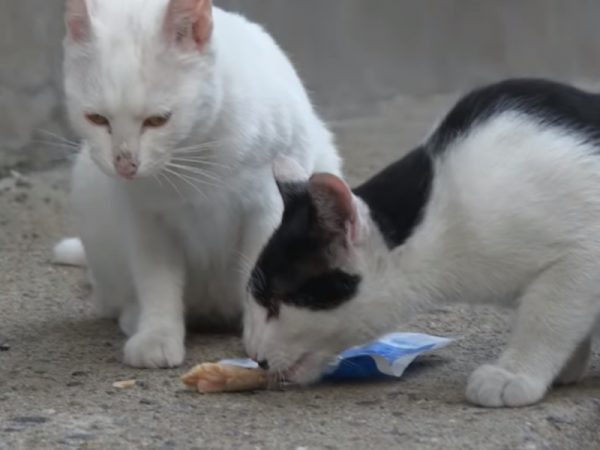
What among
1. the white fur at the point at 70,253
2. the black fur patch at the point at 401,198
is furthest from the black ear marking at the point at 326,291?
the white fur at the point at 70,253

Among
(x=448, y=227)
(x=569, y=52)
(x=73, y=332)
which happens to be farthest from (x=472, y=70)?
(x=448, y=227)

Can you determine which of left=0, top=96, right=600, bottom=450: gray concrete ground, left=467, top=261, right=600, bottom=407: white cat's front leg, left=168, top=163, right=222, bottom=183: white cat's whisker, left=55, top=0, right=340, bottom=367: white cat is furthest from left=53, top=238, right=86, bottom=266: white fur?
left=467, top=261, right=600, bottom=407: white cat's front leg

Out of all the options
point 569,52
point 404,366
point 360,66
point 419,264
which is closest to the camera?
point 419,264

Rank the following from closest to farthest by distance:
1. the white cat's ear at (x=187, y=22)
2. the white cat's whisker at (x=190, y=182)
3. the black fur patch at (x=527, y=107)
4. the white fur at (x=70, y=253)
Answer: the black fur patch at (x=527, y=107) → the white cat's ear at (x=187, y=22) → the white cat's whisker at (x=190, y=182) → the white fur at (x=70, y=253)

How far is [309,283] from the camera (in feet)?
9.72

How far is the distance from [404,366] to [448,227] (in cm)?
43

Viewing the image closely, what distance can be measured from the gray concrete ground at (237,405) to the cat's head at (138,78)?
21.8 inches

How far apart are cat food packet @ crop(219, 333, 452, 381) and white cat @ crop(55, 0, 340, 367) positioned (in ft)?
1.19

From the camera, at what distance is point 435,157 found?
3.09 m

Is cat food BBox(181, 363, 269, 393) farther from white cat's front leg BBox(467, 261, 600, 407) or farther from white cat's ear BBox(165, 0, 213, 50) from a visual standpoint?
white cat's ear BBox(165, 0, 213, 50)

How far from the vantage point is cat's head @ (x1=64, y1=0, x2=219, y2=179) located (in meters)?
3.17

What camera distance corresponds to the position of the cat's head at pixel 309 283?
2.94 m

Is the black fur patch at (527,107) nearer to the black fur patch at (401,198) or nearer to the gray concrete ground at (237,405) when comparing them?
the black fur patch at (401,198)

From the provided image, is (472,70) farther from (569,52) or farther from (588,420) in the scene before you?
(588,420)
